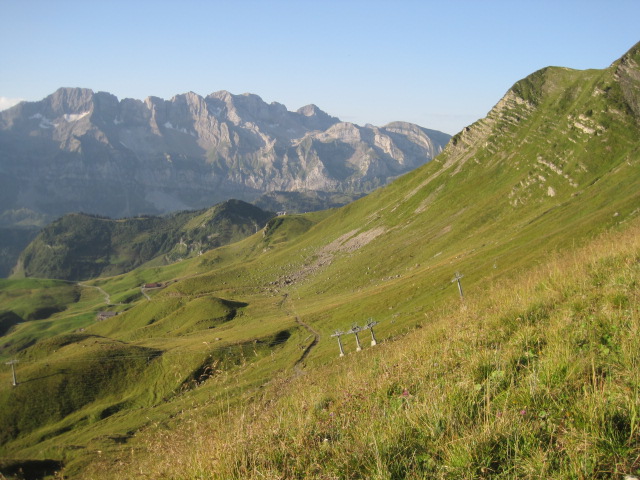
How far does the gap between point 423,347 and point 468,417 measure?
14.1 ft

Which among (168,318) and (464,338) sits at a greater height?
(464,338)

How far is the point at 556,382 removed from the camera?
6621 millimetres

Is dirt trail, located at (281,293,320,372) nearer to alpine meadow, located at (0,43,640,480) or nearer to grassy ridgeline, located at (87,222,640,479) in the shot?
alpine meadow, located at (0,43,640,480)

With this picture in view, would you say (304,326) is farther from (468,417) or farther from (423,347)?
(468,417)

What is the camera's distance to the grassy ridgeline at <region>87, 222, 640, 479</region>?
534 centimetres

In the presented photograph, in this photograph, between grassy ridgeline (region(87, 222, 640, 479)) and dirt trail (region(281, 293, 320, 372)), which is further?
dirt trail (region(281, 293, 320, 372))

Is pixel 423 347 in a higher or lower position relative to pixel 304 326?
higher

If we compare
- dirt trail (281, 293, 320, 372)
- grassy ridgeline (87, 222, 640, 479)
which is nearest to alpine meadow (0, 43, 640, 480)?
grassy ridgeline (87, 222, 640, 479)

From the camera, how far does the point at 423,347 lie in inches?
411

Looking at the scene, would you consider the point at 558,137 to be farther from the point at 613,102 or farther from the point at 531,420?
the point at 531,420

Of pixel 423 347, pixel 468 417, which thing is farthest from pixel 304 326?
pixel 468 417

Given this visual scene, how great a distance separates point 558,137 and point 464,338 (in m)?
151

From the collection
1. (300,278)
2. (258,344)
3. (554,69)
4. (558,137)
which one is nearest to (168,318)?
(300,278)

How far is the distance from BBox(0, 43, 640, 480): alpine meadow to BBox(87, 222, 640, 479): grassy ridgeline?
0.03m
